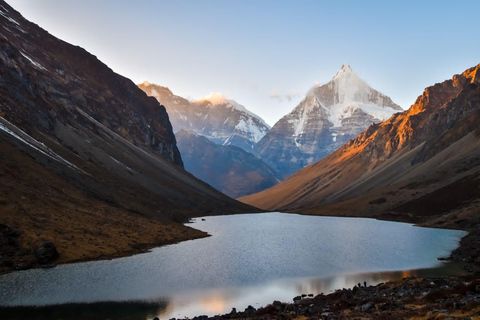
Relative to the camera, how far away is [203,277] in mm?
59719

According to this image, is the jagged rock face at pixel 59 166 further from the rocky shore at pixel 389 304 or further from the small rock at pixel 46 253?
the rocky shore at pixel 389 304

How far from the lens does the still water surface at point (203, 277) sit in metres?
44.6

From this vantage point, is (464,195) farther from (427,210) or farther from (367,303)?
(367,303)

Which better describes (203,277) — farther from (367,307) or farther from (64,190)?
(64,190)

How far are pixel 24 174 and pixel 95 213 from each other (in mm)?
17191

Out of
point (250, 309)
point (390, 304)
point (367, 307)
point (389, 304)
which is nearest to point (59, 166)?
point (250, 309)

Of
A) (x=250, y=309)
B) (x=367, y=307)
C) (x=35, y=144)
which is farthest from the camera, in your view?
(x=35, y=144)

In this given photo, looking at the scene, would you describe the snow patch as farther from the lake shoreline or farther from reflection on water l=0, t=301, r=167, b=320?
the lake shoreline

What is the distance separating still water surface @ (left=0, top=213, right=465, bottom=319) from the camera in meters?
44.6

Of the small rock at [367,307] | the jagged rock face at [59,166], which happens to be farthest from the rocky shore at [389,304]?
the jagged rock face at [59,166]

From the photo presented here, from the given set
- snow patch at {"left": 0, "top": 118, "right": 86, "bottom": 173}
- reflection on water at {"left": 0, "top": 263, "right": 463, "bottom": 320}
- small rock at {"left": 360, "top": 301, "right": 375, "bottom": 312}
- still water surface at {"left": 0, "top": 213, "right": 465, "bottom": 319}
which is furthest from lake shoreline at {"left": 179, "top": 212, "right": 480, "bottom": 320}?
snow patch at {"left": 0, "top": 118, "right": 86, "bottom": 173}

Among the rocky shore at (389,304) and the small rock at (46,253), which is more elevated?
the rocky shore at (389,304)

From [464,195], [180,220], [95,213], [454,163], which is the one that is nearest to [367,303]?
[95,213]

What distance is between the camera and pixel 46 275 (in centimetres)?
5603
